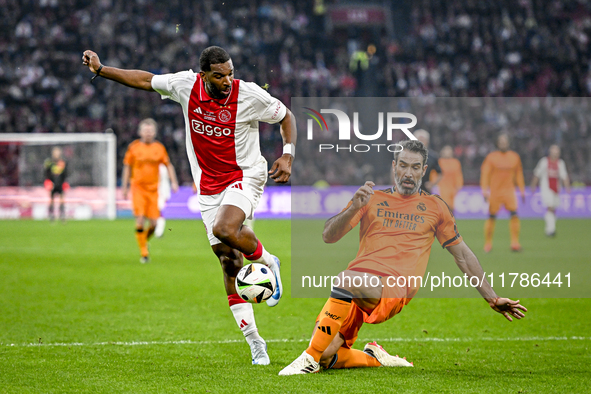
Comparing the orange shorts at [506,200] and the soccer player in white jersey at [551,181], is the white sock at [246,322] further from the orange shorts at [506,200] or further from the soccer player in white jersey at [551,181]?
the soccer player in white jersey at [551,181]

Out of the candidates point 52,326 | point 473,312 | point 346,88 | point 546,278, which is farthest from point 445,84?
point 52,326

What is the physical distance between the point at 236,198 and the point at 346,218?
3.03 ft

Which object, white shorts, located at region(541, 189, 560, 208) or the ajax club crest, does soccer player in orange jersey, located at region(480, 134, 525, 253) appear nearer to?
white shorts, located at region(541, 189, 560, 208)

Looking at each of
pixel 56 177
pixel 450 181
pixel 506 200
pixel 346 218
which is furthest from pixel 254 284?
pixel 56 177

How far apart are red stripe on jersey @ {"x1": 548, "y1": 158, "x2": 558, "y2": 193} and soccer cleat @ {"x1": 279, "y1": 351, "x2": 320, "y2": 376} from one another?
13172 millimetres

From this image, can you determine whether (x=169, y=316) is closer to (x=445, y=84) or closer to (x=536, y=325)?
(x=536, y=325)

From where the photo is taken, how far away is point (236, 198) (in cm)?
499

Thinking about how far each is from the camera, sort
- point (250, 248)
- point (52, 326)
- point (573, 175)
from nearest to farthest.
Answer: point (250, 248), point (52, 326), point (573, 175)

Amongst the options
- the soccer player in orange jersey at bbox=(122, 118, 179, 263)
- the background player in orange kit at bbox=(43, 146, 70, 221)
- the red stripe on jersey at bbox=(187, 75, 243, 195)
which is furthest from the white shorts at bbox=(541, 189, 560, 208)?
the background player in orange kit at bbox=(43, 146, 70, 221)

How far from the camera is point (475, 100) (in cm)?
2672

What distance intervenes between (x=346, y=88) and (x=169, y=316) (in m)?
21.2

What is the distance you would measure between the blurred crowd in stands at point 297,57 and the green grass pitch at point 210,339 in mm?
13665

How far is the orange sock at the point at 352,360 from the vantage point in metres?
4.71

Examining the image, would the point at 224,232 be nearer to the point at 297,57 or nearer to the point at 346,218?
the point at 346,218
